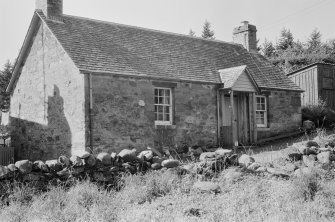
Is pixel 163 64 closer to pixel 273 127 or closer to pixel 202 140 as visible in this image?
pixel 202 140

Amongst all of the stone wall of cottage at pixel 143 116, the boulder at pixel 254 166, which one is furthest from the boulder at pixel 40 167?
the boulder at pixel 254 166

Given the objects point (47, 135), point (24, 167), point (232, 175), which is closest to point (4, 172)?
point (24, 167)

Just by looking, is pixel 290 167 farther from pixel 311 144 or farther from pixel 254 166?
pixel 311 144

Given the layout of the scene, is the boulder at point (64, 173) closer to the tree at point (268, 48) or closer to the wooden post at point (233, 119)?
the wooden post at point (233, 119)

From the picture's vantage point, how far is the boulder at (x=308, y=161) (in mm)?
12295

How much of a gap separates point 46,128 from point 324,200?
12.0 metres

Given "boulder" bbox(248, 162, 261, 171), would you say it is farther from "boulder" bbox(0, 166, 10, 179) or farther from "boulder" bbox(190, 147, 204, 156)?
"boulder" bbox(0, 166, 10, 179)

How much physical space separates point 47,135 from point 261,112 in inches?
422

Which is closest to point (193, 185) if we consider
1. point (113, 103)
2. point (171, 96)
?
point (113, 103)

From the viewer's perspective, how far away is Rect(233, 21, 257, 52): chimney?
83.0 ft

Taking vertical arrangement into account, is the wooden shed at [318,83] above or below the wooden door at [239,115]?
above

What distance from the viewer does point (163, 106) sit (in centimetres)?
1784

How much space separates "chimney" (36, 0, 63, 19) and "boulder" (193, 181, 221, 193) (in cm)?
1130

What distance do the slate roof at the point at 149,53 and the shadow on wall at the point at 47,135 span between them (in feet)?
7.17
